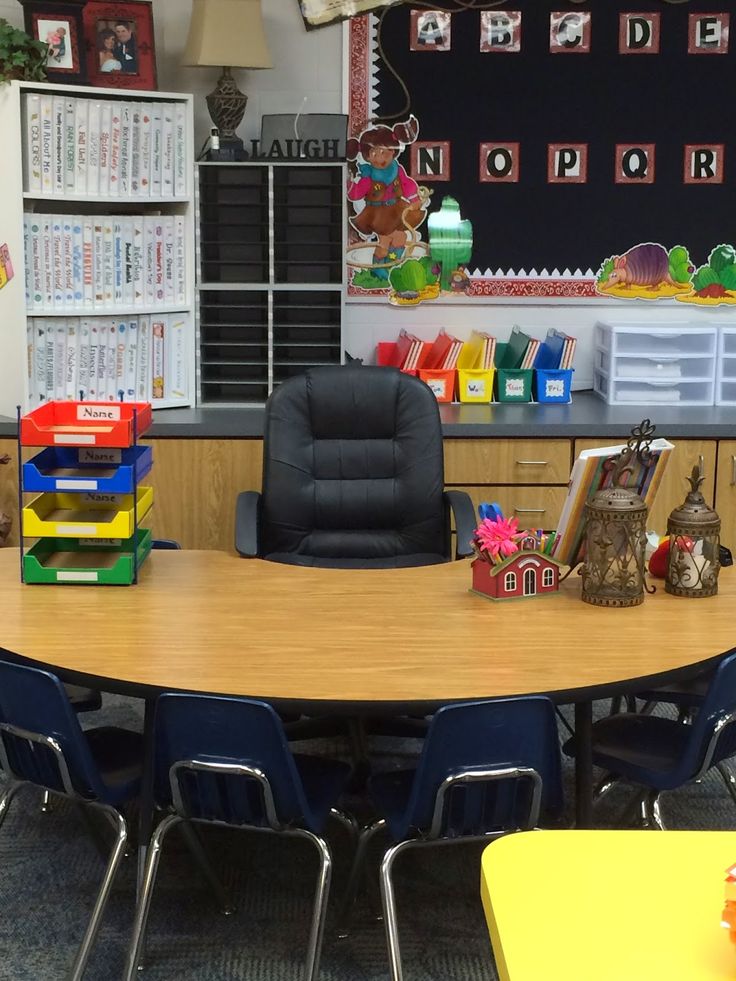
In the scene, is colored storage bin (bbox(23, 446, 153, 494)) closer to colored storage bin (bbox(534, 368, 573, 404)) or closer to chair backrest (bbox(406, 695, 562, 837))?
chair backrest (bbox(406, 695, 562, 837))

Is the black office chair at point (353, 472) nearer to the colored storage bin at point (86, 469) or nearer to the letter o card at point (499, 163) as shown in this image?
the colored storage bin at point (86, 469)

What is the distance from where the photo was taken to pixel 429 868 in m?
3.20

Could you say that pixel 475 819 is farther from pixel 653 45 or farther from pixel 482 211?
pixel 653 45

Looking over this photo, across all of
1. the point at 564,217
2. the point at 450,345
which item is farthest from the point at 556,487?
the point at 564,217

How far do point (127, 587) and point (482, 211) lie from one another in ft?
8.42

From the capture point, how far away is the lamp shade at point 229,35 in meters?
4.62

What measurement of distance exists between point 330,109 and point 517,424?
1455mm

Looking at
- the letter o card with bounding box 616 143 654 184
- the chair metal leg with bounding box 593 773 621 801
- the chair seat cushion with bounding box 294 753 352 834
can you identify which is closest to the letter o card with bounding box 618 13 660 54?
the letter o card with bounding box 616 143 654 184

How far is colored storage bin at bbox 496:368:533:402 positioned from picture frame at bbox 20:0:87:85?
1.84 metres

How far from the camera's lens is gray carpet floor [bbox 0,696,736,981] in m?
2.80

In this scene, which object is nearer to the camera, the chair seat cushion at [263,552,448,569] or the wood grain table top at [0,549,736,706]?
the wood grain table top at [0,549,736,706]

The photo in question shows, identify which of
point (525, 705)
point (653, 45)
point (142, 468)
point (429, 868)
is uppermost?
point (653, 45)

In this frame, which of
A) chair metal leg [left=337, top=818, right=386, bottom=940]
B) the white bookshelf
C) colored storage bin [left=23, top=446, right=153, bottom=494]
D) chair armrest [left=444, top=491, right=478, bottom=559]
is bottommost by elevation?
chair metal leg [left=337, top=818, right=386, bottom=940]

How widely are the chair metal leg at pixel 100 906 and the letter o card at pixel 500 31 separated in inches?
133
